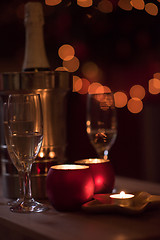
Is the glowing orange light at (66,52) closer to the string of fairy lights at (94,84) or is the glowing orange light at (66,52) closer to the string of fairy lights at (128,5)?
the string of fairy lights at (94,84)

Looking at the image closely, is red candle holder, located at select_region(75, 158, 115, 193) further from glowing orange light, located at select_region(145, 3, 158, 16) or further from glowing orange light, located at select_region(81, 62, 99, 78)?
glowing orange light, located at select_region(81, 62, 99, 78)

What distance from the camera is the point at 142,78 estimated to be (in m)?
2.91

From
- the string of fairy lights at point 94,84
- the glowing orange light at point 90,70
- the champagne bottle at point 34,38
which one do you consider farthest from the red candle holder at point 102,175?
the glowing orange light at point 90,70

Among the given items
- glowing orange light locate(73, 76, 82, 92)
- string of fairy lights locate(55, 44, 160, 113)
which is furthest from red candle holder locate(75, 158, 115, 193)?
glowing orange light locate(73, 76, 82, 92)

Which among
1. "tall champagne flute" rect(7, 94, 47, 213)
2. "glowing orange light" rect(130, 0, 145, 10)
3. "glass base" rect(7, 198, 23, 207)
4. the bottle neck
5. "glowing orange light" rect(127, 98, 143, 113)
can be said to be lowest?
"glass base" rect(7, 198, 23, 207)

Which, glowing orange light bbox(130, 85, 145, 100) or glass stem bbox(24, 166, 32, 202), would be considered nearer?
glass stem bbox(24, 166, 32, 202)

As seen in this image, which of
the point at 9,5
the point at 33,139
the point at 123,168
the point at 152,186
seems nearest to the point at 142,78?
the point at 123,168

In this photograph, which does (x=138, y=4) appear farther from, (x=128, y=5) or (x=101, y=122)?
(x=101, y=122)

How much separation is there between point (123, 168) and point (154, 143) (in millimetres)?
262

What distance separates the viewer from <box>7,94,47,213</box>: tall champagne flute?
2.13ft

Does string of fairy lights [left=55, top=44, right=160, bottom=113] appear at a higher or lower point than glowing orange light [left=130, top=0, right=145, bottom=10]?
lower

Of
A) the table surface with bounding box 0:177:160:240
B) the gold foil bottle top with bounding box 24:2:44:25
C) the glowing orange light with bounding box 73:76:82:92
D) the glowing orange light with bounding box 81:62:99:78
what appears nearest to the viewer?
the table surface with bounding box 0:177:160:240

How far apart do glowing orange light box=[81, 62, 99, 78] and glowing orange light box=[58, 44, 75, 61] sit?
257 millimetres

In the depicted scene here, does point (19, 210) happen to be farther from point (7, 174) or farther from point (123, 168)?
point (123, 168)
